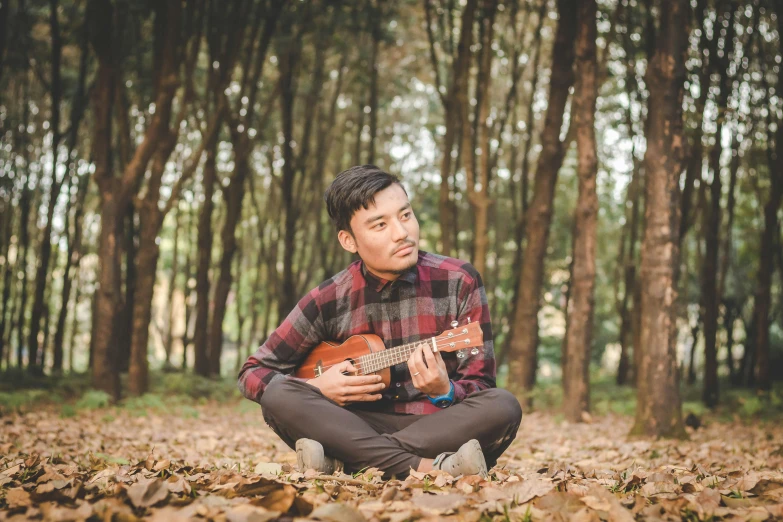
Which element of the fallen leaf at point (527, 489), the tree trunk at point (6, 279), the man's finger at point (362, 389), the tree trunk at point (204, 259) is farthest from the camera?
the tree trunk at point (6, 279)

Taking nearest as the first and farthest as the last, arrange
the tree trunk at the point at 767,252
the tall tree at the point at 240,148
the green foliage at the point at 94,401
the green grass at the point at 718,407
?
the green foliage at the point at 94,401 → the green grass at the point at 718,407 → the tree trunk at the point at 767,252 → the tall tree at the point at 240,148

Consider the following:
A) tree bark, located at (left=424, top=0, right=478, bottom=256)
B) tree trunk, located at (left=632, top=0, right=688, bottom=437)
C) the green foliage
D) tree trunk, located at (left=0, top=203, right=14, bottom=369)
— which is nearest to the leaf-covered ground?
tree trunk, located at (left=632, top=0, right=688, bottom=437)

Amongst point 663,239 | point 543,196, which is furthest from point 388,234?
point 543,196

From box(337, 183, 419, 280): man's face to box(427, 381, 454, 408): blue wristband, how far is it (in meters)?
0.66

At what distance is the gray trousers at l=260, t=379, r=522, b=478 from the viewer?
11.2 feet

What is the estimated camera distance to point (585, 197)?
29.1ft

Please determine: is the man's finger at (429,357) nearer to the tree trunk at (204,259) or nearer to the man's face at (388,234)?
the man's face at (388,234)

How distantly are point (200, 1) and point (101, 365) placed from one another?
5.69m

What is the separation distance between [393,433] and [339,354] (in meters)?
0.51

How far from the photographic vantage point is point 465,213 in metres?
17.8

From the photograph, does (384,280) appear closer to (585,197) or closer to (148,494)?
(148,494)

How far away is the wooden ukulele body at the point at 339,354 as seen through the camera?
363 cm

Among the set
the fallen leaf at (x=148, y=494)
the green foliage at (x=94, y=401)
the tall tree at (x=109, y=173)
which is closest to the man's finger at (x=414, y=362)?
the fallen leaf at (x=148, y=494)

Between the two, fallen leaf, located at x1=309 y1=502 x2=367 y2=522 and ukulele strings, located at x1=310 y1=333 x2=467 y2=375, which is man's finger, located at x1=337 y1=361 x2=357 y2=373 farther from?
fallen leaf, located at x1=309 y1=502 x2=367 y2=522
